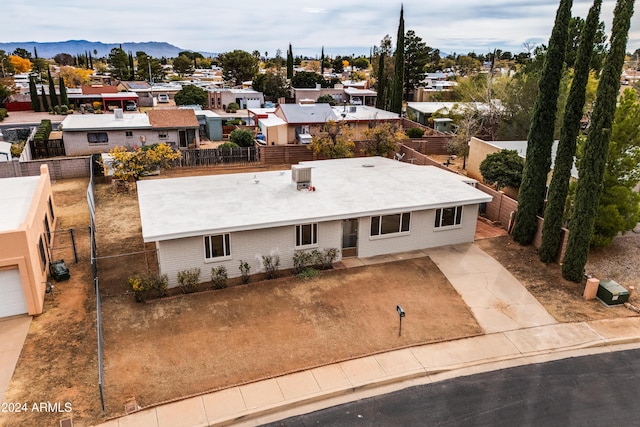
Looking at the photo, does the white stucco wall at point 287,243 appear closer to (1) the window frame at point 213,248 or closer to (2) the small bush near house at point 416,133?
(1) the window frame at point 213,248

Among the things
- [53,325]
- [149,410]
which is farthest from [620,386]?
[53,325]

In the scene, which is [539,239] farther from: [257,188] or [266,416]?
[266,416]

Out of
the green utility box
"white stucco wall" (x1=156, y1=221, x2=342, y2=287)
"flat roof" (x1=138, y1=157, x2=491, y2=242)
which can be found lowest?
the green utility box

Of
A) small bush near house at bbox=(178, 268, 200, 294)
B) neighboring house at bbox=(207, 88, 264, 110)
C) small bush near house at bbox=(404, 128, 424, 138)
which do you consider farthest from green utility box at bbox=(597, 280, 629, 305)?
neighboring house at bbox=(207, 88, 264, 110)

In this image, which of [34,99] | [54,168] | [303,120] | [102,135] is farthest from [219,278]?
[34,99]

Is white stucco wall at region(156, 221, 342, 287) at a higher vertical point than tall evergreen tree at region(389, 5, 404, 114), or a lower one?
lower

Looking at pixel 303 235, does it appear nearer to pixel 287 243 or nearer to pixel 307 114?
pixel 287 243

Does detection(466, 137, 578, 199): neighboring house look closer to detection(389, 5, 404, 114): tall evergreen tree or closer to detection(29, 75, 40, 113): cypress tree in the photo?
detection(389, 5, 404, 114): tall evergreen tree
